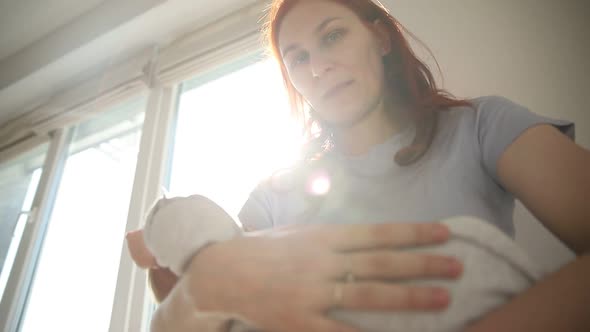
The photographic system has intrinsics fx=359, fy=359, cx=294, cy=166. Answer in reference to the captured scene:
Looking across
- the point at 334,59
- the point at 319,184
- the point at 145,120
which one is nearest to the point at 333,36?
the point at 334,59

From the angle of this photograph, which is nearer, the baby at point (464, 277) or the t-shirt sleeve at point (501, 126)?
the baby at point (464, 277)

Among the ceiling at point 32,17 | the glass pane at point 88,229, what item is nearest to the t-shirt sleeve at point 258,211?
the glass pane at point 88,229

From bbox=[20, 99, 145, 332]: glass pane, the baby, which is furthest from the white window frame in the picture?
the baby

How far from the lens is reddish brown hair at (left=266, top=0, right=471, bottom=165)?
2.09 feet

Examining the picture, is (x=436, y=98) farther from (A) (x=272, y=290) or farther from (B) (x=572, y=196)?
(A) (x=272, y=290)

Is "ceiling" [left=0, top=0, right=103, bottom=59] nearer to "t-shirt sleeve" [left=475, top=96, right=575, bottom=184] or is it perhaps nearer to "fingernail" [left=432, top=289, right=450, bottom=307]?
"t-shirt sleeve" [left=475, top=96, right=575, bottom=184]

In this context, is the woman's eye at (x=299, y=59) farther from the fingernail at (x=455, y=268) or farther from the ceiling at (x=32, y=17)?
the ceiling at (x=32, y=17)

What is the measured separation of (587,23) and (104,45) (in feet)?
7.04

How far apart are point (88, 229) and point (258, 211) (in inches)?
62.6

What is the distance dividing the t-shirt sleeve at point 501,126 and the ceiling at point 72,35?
58.9 inches

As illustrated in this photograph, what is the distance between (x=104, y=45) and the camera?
6.63 feet

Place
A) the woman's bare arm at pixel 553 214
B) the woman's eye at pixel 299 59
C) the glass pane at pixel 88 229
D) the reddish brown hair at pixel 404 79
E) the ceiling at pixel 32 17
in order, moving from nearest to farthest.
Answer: the woman's bare arm at pixel 553 214, the reddish brown hair at pixel 404 79, the woman's eye at pixel 299 59, the glass pane at pixel 88 229, the ceiling at pixel 32 17

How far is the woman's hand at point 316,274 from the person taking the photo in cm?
36

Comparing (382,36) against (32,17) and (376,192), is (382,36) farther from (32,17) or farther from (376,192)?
(32,17)
